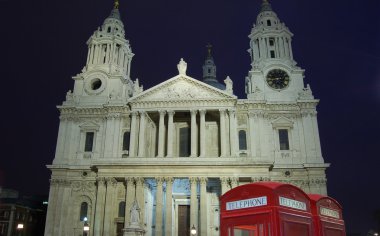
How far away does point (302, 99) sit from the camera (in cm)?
3838

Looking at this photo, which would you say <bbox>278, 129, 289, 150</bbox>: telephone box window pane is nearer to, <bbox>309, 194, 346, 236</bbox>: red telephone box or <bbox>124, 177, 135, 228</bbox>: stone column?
<bbox>124, 177, 135, 228</bbox>: stone column

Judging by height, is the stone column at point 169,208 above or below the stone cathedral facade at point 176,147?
below

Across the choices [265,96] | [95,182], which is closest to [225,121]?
[265,96]

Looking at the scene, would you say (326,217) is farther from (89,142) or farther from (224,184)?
(89,142)

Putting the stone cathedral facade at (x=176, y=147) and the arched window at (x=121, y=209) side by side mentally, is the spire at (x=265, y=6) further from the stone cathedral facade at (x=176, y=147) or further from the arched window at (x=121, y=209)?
the arched window at (x=121, y=209)

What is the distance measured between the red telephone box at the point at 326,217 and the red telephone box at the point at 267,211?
525 millimetres

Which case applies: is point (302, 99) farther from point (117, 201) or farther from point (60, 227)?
point (60, 227)

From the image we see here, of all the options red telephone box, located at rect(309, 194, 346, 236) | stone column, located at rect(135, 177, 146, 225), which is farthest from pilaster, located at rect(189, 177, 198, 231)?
red telephone box, located at rect(309, 194, 346, 236)

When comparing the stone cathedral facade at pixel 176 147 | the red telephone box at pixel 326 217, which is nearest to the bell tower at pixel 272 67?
the stone cathedral facade at pixel 176 147

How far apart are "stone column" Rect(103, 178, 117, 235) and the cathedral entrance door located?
22.6ft

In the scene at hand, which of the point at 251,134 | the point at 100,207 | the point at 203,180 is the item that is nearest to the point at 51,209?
the point at 100,207

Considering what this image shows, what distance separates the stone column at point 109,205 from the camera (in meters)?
32.5

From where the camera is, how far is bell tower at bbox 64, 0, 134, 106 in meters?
41.9

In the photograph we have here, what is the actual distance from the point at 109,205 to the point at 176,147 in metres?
9.73
